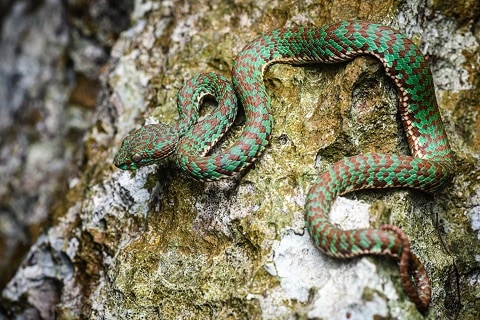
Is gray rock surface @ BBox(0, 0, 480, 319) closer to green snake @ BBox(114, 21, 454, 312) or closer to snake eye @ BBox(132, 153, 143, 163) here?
green snake @ BBox(114, 21, 454, 312)

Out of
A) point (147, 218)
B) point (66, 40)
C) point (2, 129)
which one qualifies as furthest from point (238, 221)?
point (2, 129)

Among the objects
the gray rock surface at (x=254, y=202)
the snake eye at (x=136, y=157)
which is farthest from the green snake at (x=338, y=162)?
the gray rock surface at (x=254, y=202)

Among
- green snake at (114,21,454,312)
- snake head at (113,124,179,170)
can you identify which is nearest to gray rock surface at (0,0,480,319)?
green snake at (114,21,454,312)

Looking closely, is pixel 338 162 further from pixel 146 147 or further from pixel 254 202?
pixel 146 147

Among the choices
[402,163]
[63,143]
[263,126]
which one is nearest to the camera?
[402,163]

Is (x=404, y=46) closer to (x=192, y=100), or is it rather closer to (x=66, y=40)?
(x=192, y=100)

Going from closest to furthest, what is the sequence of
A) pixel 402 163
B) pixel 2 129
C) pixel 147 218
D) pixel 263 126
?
pixel 402 163 → pixel 263 126 → pixel 147 218 → pixel 2 129

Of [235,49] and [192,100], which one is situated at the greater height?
[235,49]
